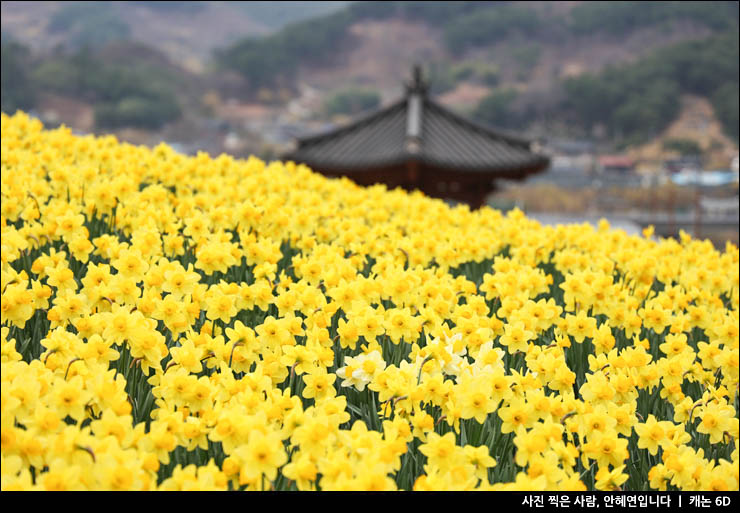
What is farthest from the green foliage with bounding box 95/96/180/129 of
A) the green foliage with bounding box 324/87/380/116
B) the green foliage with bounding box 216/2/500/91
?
the green foliage with bounding box 324/87/380/116

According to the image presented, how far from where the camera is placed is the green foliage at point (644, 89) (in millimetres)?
106062

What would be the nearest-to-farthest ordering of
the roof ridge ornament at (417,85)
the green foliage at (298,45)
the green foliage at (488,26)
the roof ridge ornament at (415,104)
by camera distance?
the roof ridge ornament at (415,104) → the roof ridge ornament at (417,85) → the green foliage at (298,45) → the green foliage at (488,26)

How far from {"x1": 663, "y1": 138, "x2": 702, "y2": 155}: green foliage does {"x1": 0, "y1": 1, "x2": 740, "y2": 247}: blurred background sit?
1.02ft

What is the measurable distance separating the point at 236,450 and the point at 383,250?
8.75ft

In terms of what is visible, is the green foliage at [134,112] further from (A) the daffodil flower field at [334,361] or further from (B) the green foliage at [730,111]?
(A) the daffodil flower field at [334,361]

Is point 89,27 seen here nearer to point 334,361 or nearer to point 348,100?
point 348,100

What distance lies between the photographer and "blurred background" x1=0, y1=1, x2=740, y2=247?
10031 cm

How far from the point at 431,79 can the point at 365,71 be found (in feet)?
113

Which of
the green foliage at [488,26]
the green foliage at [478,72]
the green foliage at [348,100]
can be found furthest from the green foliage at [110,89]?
the green foliage at [488,26]

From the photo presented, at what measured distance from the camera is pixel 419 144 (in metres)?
11.7

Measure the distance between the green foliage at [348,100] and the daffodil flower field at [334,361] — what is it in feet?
471

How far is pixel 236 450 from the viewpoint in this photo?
6.41ft

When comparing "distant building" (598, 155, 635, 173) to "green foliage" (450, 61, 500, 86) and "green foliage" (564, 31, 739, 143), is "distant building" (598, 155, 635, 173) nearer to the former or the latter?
"green foliage" (564, 31, 739, 143)
